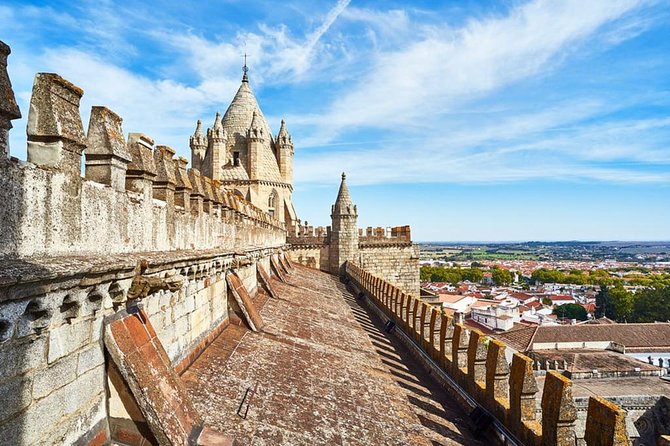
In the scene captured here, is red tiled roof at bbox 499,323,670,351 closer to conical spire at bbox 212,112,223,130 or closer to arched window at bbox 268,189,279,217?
arched window at bbox 268,189,279,217

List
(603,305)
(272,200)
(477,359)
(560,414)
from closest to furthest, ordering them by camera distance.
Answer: (560,414), (477,359), (272,200), (603,305)

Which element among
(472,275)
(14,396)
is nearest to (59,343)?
(14,396)

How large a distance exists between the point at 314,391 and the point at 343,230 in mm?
24911

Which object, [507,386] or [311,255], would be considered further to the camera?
[311,255]

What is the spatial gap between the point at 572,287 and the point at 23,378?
509 feet

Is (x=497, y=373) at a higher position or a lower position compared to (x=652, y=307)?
higher

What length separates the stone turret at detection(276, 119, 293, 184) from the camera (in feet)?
129

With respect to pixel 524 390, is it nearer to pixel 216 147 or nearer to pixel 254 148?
pixel 254 148

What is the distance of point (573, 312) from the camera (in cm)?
8556

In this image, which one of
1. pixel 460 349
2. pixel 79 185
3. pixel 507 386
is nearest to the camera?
pixel 79 185

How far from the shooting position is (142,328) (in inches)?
180

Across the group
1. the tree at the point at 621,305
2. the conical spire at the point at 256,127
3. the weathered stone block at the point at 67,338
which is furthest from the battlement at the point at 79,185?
the tree at the point at 621,305

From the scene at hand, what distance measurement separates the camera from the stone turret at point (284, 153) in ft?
129

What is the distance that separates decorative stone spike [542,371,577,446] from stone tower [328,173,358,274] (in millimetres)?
25851
